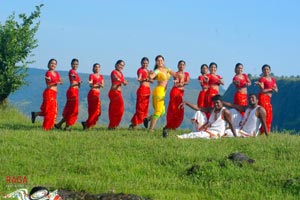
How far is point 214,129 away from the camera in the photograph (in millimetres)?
16453

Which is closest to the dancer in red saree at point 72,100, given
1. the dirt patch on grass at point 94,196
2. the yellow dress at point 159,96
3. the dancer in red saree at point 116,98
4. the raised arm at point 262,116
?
the dancer in red saree at point 116,98

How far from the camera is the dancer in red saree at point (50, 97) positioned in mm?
18703

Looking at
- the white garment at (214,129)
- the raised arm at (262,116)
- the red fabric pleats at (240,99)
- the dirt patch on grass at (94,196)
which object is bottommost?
the dirt patch on grass at (94,196)

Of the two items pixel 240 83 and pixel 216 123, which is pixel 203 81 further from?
pixel 216 123

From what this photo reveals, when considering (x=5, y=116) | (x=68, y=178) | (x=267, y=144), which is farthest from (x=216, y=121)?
(x=5, y=116)

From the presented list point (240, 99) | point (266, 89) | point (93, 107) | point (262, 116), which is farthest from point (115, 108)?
point (262, 116)

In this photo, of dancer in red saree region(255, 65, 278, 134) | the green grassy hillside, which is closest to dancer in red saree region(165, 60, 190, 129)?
dancer in red saree region(255, 65, 278, 134)

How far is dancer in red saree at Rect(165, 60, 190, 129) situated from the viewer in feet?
61.4

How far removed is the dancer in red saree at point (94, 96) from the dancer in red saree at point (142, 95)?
121cm

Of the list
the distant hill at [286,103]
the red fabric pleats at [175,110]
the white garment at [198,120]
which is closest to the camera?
the white garment at [198,120]

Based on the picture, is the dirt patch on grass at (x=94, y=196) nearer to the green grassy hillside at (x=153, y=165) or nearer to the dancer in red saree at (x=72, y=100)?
the green grassy hillside at (x=153, y=165)

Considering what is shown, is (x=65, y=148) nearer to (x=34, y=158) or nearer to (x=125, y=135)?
(x=34, y=158)

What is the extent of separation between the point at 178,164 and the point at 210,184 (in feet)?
4.69

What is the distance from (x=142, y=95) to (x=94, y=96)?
154 centimetres
